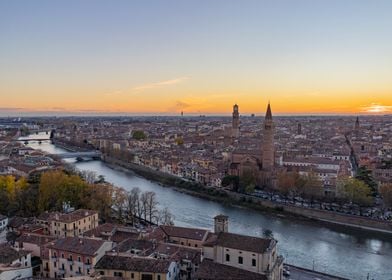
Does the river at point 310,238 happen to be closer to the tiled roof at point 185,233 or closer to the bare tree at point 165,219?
the bare tree at point 165,219

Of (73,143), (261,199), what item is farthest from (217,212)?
(73,143)

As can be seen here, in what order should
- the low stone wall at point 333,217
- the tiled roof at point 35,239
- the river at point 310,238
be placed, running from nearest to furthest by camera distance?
1. the tiled roof at point 35,239
2. the river at point 310,238
3. the low stone wall at point 333,217

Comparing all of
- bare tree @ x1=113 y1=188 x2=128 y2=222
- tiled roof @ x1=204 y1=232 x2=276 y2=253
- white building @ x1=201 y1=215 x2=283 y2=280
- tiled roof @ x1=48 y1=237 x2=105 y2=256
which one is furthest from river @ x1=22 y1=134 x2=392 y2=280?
tiled roof @ x1=48 y1=237 x2=105 y2=256

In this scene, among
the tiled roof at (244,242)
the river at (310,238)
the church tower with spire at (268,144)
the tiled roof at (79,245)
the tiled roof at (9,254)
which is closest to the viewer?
the tiled roof at (244,242)

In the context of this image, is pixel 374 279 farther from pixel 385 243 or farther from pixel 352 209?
pixel 352 209

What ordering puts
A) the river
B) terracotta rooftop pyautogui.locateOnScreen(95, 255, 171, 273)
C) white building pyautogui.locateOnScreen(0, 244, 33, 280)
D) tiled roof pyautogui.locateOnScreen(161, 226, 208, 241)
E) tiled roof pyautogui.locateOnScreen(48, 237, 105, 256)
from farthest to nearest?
the river, tiled roof pyautogui.locateOnScreen(161, 226, 208, 241), tiled roof pyautogui.locateOnScreen(48, 237, 105, 256), terracotta rooftop pyautogui.locateOnScreen(95, 255, 171, 273), white building pyautogui.locateOnScreen(0, 244, 33, 280)

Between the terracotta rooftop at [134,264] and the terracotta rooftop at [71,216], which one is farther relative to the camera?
the terracotta rooftop at [71,216]

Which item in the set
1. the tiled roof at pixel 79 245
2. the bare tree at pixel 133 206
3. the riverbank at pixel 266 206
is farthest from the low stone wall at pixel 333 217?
the tiled roof at pixel 79 245

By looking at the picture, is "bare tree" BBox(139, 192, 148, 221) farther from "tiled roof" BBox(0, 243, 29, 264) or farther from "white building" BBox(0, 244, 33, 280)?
"tiled roof" BBox(0, 243, 29, 264)
